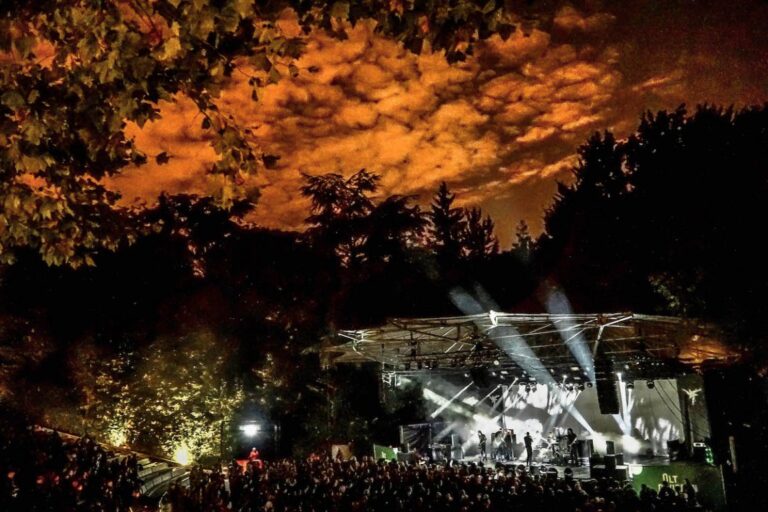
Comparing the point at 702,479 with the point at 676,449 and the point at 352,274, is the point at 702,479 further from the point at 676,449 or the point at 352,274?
the point at 352,274

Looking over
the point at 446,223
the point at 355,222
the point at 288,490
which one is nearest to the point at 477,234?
the point at 446,223

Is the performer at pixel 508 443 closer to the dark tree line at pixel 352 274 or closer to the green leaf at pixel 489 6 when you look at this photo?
the dark tree line at pixel 352 274

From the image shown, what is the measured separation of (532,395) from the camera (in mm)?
23938

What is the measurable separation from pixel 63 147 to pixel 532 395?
69.6 ft

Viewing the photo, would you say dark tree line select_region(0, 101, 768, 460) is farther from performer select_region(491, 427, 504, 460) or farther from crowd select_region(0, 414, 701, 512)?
crowd select_region(0, 414, 701, 512)

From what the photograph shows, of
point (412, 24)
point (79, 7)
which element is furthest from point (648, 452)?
point (79, 7)

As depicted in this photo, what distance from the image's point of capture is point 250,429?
78.6 feet

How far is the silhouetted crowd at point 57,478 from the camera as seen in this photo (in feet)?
19.4

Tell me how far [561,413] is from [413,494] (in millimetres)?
15178

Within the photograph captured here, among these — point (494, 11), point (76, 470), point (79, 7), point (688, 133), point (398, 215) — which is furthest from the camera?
point (398, 215)

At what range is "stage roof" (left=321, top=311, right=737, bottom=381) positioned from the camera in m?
12.0

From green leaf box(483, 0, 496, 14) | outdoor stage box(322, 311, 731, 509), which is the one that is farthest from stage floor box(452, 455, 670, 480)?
green leaf box(483, 0, 496, 14)

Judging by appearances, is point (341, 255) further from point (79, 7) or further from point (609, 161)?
point (79, 7)

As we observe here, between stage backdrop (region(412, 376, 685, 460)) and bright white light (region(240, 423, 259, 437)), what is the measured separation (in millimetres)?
7615
